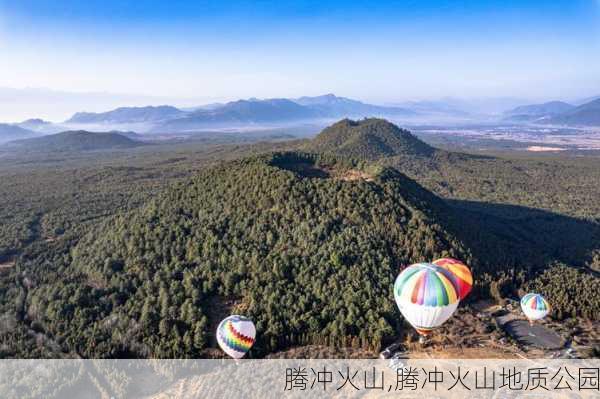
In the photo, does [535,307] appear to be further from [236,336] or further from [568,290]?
[236,336]

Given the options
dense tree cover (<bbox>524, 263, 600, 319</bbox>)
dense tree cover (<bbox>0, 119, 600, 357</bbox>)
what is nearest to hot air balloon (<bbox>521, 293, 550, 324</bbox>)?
dense tree cover (<bbox>524, 263, 600, 319</bbox>)

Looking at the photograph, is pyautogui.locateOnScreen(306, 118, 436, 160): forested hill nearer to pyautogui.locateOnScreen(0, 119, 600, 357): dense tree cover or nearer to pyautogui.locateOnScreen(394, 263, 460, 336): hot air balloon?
pyautogui.locateOnScreen(0, 119, 600, 357): dense tree cover

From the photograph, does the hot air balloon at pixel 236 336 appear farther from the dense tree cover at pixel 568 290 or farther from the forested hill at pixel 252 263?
the dense tree cover at pixel 568 290

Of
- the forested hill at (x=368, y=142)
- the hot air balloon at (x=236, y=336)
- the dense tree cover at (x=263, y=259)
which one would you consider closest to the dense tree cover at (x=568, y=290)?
the dense tree cover at (x=263, y=259)

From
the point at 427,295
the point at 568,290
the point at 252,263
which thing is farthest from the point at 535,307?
the point at 252,263

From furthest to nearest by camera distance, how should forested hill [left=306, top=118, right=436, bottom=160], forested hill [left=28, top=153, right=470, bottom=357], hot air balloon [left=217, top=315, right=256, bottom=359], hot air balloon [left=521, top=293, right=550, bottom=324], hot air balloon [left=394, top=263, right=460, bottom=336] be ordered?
forested hill [left=306, top=118, right=436, bottom=160], hot air balloon [left=521, top=293, right=550, bottom=324], forested hill [left=28, top=153, right=470, bottom=357], hot air balloon [left=217, top=315, right=256, bottom=359], hot air balloon [left=394, top=263, right=460, bottom=336]

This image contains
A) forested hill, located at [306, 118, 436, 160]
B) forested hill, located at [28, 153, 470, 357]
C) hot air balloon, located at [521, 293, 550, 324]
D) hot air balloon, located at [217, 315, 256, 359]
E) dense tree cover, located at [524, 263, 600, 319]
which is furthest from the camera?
forested hill, located at [306, 118, 436, 160]
